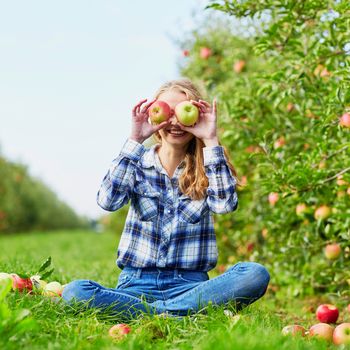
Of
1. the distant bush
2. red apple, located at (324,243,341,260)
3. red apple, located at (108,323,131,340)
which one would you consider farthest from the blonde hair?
the distant bush

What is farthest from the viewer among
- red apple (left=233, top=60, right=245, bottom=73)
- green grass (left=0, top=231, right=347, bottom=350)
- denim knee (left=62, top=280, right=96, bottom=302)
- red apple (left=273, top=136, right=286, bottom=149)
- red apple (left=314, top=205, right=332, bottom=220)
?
red apple (left=233, top=60, right=245, bottom=73)

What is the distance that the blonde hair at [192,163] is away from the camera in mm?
3465

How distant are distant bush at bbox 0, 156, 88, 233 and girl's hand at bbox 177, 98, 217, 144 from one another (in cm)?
1869

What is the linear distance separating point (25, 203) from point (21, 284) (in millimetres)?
23060

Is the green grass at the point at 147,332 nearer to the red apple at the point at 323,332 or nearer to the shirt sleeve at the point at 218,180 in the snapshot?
the red apple at the point at 323,332

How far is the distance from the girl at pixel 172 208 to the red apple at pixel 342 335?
465 mm

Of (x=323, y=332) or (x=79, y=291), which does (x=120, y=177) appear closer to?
(x=79, y=291)

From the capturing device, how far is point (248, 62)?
6816 mm

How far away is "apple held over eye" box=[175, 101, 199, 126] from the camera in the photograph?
Answer: 3369 millimetres

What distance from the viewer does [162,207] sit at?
3482 mm

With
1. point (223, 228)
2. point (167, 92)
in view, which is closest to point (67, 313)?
point (167, 92)

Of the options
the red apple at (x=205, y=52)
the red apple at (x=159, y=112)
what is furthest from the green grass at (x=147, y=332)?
the red apple at (x=205, y=52)

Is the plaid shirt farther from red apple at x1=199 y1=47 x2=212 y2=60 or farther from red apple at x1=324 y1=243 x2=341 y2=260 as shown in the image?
red apple at x1=199 y1=47 x2=212 y2=60

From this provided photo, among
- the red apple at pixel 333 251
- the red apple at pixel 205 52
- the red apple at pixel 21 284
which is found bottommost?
the red apple at pixel 333 251
